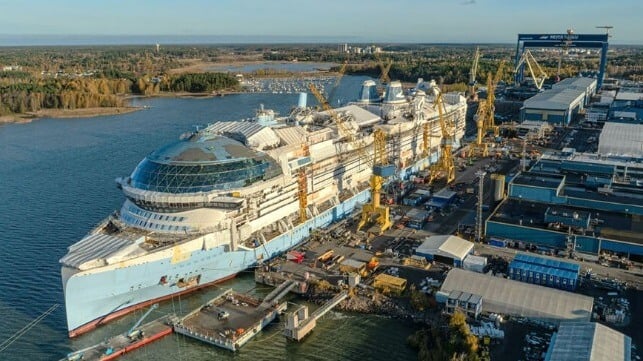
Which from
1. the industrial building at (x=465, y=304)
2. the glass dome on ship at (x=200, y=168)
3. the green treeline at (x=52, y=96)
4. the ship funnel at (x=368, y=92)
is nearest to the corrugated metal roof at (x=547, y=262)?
the industrial building at (x=465, y=304)

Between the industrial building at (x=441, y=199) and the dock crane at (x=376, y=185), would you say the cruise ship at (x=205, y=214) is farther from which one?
the industrial building at (x=441, y=199)

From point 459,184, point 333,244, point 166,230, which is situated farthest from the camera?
point 459,184

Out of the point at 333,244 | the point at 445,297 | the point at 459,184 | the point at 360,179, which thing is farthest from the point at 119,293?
the point at 459,184

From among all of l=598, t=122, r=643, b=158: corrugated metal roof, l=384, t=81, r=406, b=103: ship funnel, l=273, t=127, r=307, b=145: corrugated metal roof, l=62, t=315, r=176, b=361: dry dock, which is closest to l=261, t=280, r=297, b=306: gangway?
l=62, t=315, r=176, b=361: dry dock

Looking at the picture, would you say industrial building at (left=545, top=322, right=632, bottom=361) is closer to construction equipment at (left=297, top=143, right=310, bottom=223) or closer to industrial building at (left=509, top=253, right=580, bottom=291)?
industrial building at (left=509, top=253, right=580, bottom=291)

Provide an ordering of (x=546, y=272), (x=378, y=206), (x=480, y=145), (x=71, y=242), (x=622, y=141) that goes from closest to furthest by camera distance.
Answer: (x=546, y=272) < (x=71, y=242) < (x=378, y=206) < (x=622, y=141) < (x=480, y=145)

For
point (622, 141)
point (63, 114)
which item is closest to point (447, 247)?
point (622, 141)

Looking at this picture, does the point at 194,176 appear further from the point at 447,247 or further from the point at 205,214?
the point at 447,247

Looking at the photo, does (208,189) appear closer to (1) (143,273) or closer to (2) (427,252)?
(1) (143,273)
